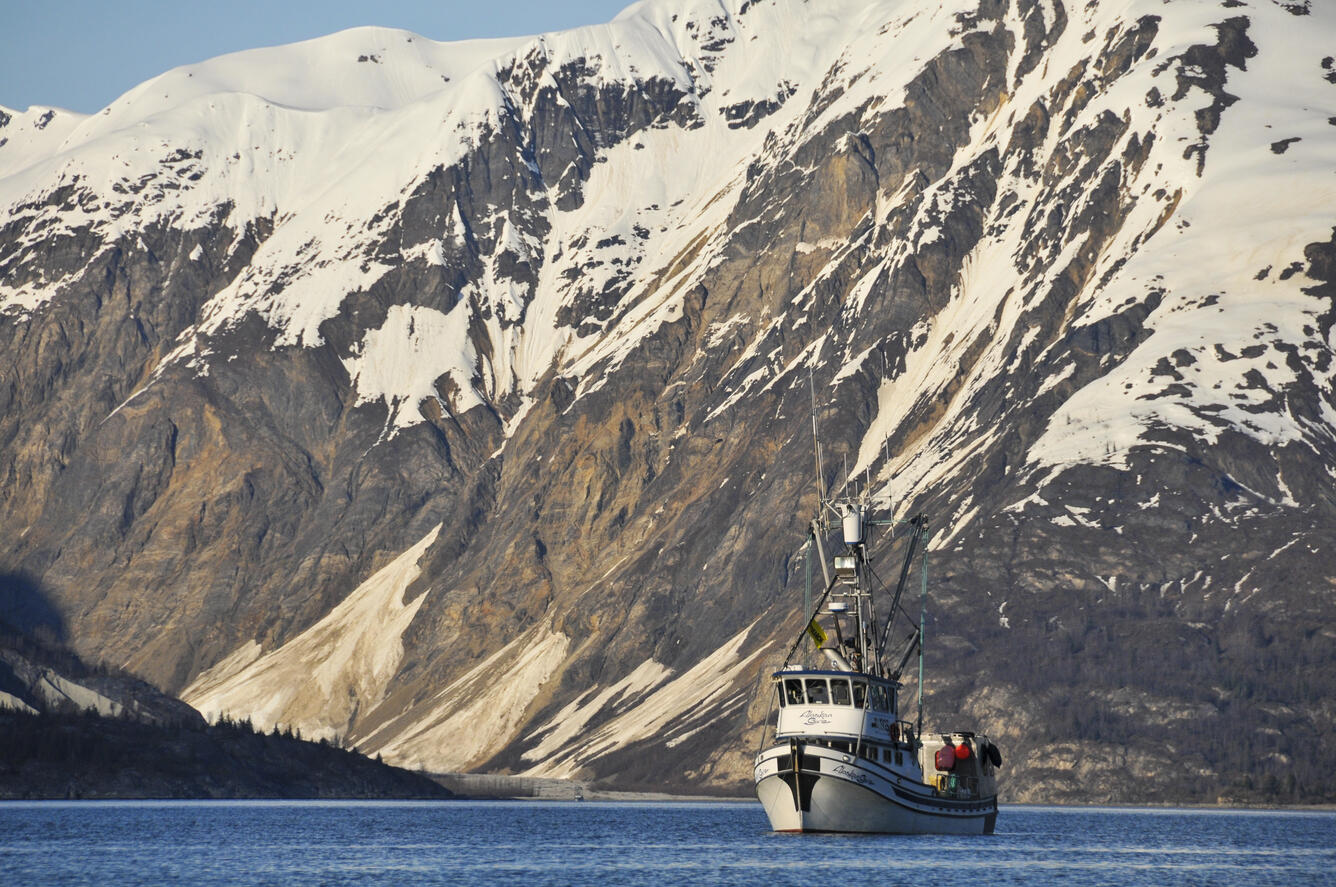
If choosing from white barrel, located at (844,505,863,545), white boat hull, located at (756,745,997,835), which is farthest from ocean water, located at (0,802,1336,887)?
white barrel, located at (844,505,863,545)

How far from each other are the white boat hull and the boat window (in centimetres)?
518

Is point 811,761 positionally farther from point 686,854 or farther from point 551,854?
point 551,854

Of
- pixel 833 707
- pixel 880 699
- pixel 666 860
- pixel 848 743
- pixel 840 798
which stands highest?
pixel 880 699

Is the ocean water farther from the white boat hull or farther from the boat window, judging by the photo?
the boat window

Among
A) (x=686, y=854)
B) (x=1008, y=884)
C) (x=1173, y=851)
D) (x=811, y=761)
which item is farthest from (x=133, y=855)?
(x=1173, y=851)

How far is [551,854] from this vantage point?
173125mm

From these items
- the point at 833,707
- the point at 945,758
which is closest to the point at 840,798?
the point at 833,707

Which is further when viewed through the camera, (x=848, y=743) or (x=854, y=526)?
(x=854, y=526)

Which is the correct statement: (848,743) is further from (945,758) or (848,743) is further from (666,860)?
(945,758)

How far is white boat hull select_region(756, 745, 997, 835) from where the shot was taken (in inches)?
6225

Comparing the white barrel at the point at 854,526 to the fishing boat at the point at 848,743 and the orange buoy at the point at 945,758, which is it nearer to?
the fishing boat at the point at 848,743

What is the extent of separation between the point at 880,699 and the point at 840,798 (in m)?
9.20

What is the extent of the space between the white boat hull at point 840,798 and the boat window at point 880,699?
17.0ft

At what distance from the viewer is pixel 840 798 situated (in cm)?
15888
